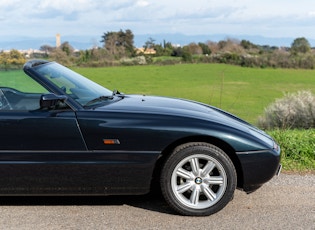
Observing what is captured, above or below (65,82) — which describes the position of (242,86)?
below

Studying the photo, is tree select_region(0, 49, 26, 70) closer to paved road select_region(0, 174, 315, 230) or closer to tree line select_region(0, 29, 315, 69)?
paved road select_region(0, 174, 315, 230)

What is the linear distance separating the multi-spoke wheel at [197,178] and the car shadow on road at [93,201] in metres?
0.27

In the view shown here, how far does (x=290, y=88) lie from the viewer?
35.7 meters

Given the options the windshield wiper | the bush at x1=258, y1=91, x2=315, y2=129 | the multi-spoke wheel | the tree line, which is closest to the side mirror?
the windshield wiper

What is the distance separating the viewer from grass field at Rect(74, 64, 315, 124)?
3428cm

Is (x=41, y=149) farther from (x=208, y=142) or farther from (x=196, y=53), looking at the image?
(x=196, y=53)

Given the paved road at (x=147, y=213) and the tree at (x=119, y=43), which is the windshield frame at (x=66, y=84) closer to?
the paved road at (x=147, y=213)

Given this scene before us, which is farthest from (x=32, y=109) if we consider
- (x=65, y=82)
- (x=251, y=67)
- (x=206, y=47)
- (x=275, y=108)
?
(x=206, y=47)

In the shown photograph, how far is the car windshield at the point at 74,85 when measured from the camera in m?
4.52

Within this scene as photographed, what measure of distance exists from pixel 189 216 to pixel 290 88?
33045mm

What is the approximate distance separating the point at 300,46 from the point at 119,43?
19.7 meters

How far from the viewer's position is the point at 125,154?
419 centimetres

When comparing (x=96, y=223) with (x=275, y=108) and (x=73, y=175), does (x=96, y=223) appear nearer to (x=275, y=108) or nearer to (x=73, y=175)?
(x=73, y=175)

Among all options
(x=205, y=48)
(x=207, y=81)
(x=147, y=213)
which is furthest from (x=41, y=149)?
(x=205, y=48)
